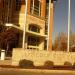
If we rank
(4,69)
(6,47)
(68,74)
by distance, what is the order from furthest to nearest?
(6,47), (4,69), (68,74)

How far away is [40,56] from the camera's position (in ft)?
112

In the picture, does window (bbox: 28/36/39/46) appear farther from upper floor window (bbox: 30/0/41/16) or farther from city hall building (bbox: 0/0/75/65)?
upper floor window (bbox: 30/0/41/16)

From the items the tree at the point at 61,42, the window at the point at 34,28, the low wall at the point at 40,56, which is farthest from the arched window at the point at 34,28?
the low wall at the point at 40,56

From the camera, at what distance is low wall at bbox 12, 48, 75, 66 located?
3328 cm

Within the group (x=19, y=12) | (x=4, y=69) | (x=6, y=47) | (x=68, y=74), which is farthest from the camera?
(x=19, y=12)

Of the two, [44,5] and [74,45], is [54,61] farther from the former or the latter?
[74,45]

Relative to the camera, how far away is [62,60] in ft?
115

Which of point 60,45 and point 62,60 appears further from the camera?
point 60,45

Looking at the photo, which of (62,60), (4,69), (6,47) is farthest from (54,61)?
(6,47)

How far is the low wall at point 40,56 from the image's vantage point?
109ft

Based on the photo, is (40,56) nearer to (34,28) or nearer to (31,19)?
(31,19)

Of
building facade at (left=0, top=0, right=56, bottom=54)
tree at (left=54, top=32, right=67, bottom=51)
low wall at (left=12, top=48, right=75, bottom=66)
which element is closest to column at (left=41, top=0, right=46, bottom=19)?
building facade at (left=0, top=0, right=56, bottom=54)

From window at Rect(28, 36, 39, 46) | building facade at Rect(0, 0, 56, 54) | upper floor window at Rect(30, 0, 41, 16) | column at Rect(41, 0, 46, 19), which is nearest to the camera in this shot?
building facade at Rect(0, 0, 56, 54)

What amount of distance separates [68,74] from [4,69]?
6223 mm
